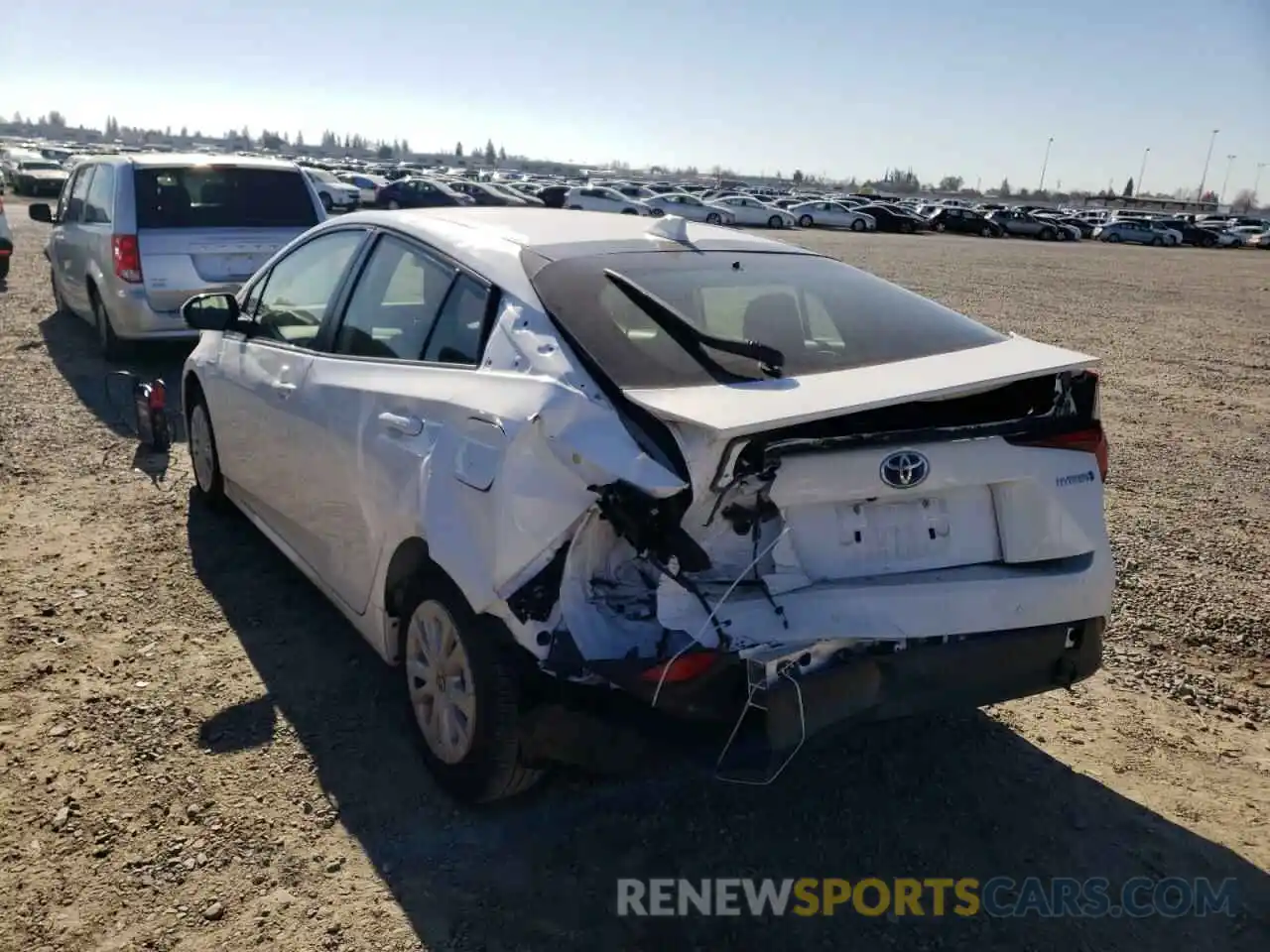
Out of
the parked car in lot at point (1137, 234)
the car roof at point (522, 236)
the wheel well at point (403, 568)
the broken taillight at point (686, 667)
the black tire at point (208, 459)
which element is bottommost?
the black tire at point (208, 459)

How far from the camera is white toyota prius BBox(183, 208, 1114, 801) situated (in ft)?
8.29

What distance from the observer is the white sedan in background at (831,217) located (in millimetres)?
47562

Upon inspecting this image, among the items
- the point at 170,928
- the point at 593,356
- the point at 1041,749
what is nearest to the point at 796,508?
the point at 593,356

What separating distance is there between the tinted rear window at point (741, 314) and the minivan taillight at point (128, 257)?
6.40m

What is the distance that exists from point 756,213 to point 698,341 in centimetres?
4606

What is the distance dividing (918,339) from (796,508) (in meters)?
0.93

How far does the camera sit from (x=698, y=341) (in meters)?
2.85

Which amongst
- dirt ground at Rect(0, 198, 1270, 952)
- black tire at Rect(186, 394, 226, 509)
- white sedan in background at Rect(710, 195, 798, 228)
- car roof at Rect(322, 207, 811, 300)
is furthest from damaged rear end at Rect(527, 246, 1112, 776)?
white sedan in background at Rect(710, 195, 798, 228)

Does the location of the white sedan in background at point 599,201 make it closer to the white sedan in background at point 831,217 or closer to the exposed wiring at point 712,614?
the white sedan in background at point 831,217

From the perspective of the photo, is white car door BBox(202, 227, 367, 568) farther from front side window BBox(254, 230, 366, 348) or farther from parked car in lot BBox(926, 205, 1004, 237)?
parked car in lot BBox(926, 205, 1004, 237)

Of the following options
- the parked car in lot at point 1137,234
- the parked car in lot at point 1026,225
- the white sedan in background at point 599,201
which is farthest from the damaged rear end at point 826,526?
the parked car in lot at point 1137,234

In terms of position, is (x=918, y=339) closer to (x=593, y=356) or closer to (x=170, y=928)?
(x=593, y=356)

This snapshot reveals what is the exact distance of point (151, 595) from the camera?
4492 mm

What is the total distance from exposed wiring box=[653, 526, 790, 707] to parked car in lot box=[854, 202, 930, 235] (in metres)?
47.7
